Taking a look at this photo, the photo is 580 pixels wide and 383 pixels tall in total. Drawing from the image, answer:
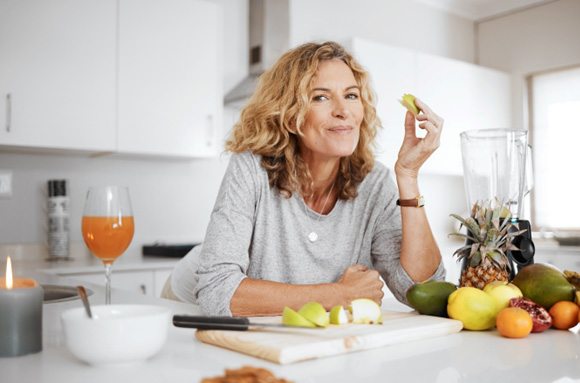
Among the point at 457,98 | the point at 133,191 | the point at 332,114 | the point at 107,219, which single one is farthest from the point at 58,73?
the point at 457,98

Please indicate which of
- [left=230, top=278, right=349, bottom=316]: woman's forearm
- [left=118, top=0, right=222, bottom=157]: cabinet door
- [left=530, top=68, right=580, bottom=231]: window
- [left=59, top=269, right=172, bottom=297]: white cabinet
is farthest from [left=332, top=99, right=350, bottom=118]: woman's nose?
[left=530, top=68, right=580, bottom=231]: window

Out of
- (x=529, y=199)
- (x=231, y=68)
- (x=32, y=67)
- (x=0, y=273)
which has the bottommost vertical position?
(x=0, y=273)

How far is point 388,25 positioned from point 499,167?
137 inches

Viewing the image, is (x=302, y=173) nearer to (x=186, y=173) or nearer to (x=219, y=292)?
(x=219, y=292)

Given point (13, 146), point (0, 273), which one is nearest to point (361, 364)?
point (0, 273)

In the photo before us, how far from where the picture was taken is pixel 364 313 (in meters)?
1.02

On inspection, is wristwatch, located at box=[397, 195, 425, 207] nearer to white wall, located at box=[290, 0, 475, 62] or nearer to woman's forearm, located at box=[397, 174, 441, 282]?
woman's forearm, located at box=[397, 174, 441, 282]

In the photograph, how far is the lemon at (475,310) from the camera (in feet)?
3.43

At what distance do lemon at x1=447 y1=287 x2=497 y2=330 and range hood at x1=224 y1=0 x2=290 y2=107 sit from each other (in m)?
2.82

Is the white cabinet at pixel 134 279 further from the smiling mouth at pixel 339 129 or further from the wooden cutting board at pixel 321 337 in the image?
the wooden cutting board at pixel 321 337

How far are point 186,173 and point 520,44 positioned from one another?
3111mm

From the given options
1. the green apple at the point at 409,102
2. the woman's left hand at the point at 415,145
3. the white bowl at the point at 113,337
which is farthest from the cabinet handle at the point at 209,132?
the white bowl at the point at 113,337

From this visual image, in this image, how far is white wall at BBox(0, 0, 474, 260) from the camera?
320 cm

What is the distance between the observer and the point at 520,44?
4945 millimetres
